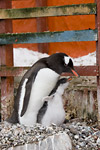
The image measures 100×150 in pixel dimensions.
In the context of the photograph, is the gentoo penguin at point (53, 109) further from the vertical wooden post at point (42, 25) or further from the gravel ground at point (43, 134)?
the vertical wooden post at point (42, 25)

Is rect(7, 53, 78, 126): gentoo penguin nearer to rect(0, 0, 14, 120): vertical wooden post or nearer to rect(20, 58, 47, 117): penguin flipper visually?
rect(20, 58, 47, 117): penguin flipper

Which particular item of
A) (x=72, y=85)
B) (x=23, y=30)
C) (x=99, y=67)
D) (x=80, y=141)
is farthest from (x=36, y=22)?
(x=80, y=141)

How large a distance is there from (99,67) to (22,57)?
11.1ft

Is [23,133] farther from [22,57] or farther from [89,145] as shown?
[22,57]

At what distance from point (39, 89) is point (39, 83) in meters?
0.06

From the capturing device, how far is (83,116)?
3.86m

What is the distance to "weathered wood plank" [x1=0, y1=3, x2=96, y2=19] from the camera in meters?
3.30

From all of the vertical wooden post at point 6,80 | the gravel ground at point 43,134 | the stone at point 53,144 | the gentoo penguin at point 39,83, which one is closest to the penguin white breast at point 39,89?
the gentoo penguin at point 39,83

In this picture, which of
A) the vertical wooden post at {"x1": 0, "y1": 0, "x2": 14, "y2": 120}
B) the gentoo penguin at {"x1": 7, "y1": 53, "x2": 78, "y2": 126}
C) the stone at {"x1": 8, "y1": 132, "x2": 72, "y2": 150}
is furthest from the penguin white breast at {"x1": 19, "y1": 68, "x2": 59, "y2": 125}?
the vertical wooden post at {"x1": 0, "y1": 0, "x2": 14, "y2": 120}

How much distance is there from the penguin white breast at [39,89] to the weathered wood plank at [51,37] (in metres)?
0.46

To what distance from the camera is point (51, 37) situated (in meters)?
3.41

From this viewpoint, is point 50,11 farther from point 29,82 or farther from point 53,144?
point 53,144

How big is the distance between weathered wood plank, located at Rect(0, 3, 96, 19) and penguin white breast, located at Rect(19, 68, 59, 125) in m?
0.67

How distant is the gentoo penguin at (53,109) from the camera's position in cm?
314
